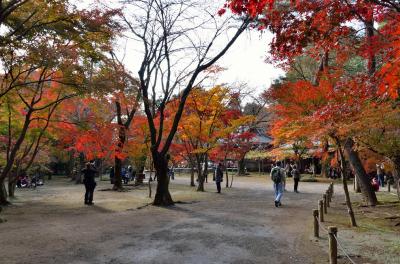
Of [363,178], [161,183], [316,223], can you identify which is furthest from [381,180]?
[316,223]

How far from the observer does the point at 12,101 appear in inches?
562

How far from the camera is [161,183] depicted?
1614 centimetres

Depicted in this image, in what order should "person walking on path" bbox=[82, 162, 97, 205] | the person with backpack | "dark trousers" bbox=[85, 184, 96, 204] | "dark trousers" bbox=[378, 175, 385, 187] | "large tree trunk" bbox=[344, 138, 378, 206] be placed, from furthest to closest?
1. "dark trousers" bbox=[378, 175, 385, 187]
2. "dark trousers" bbox=[85, 184, 96, 204]
3. "person walking on path" bbox=[82, 162, 97, 205]
4. "large tree trunk" bbox=[344, 138, 378, 206]
5. the person with backpack

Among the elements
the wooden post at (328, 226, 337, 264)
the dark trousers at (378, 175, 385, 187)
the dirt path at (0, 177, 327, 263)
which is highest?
the dark trousers at (378, 175, 385, 187)

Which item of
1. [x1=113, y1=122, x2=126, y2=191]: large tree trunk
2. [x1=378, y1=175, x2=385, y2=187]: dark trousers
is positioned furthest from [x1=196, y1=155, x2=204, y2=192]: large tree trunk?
[x1=378, y1=175, x2=385, y2=187]: dark trousers

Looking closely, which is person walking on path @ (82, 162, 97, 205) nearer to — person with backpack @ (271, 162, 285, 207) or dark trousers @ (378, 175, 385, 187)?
person with backpack @ (271, 162, 285, 207)

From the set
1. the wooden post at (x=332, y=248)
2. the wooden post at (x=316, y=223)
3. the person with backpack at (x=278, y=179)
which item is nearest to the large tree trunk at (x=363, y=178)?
the person with backpack at (x=278, y=179)

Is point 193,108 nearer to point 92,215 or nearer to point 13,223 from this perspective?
point 92,215

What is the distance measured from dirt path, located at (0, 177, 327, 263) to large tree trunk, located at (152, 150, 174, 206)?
3.73 feet

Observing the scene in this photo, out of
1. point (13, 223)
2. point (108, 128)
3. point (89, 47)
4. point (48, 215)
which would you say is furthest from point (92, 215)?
point (108, 128)

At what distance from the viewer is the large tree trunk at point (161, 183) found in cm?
1588

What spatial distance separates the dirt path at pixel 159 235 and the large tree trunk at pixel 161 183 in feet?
3.73

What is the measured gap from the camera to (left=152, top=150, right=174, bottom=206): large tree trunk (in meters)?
15.9

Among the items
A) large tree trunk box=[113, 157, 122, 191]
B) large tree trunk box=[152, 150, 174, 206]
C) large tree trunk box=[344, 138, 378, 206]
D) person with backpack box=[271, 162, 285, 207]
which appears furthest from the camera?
large tree trunk box=[113, 157, 122, 191]
